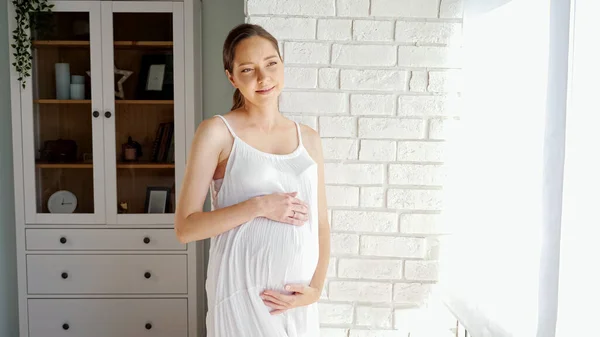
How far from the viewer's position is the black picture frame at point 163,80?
2.64 metres

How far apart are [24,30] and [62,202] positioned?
860mm

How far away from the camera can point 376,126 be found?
5.46 ft

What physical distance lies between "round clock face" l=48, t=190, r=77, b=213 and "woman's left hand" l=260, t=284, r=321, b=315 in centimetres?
170

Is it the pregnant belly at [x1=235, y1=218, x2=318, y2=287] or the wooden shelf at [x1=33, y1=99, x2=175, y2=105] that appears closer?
the pregnant belly at [x1=235, y1=218, x2=318, y2=287]

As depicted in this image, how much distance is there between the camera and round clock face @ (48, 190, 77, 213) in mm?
2686

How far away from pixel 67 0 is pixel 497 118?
2.13 metres

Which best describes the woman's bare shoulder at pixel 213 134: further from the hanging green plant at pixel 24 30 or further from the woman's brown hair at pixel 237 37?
the hanging green plant at pixel 24 30

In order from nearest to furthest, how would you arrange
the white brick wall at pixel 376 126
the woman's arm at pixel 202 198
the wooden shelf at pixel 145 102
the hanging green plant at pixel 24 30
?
the woman's arm at pixel 202 198
the white brick wall at pixel 376 126
the hanging green plant at pixel 24 30
the wooden shelf at pixel 145 102

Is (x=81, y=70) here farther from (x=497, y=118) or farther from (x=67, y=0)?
(x=497, y=118)

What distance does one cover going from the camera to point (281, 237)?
54.1 inches

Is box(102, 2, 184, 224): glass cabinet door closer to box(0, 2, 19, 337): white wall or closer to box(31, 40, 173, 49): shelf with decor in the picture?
box(31, 40, 173, 49): shelf with decor

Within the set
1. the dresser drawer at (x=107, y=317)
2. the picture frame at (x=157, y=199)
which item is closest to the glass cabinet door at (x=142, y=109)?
the picture frame at (x=157, y=199)

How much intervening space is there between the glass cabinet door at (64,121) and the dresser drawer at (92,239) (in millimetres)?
62

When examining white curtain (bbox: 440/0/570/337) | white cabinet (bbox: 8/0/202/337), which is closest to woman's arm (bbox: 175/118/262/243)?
white curtain (bbox: 440/0/570/337)
